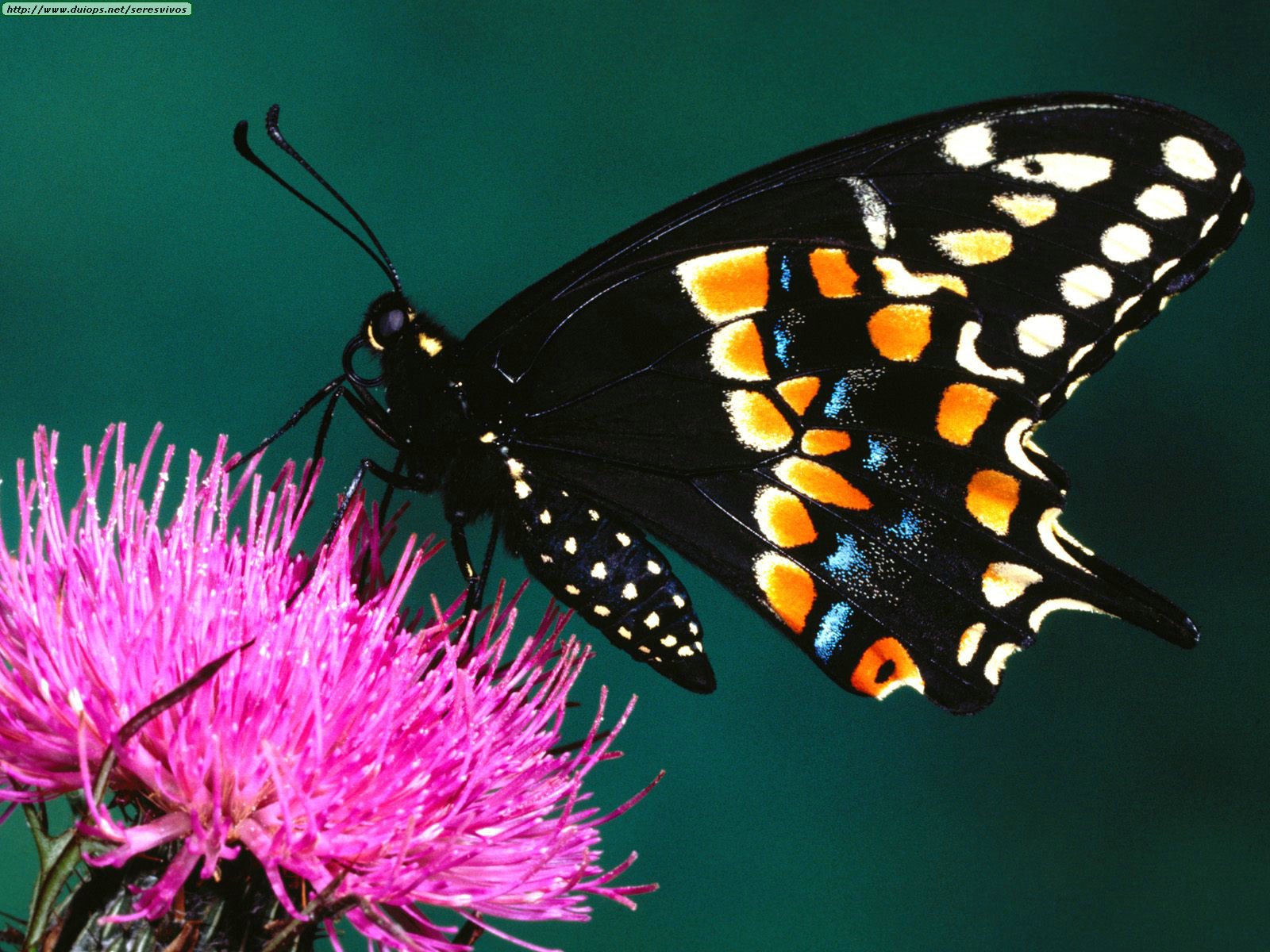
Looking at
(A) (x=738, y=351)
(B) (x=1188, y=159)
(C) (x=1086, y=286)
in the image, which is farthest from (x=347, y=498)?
(B) (x=1188, y=159)

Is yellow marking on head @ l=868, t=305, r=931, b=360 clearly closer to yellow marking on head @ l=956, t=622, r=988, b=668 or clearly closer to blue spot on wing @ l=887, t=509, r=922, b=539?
blue spot on wing @ l=887, t=509, r=922, b=539

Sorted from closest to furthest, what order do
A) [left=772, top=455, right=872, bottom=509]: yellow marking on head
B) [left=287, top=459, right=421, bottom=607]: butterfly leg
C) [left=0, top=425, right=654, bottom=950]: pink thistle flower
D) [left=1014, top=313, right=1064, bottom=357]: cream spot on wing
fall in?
[left=0, top=425, right=654, bottom=950]: pink thistle flower → [left=287, top=459, right=421, bottom=607]: butterfly leg → [left=1014, top=313, right=1064, bottom=357]: cream spot on wing → [left=772, top=455, right=872, bottom=509]: yellow marking on head

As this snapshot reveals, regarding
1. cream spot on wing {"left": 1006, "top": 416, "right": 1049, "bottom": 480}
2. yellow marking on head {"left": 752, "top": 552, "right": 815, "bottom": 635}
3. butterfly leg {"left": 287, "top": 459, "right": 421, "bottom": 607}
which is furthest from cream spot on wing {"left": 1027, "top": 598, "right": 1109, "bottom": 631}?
butterfly leg {"left": 287, "top": 459, "right": 421, "bottom": 607}

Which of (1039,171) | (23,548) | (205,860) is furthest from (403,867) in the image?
(1039,171)

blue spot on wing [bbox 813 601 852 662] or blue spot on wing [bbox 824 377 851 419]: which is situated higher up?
blue spot on wing [bbox 824 377 851 419]

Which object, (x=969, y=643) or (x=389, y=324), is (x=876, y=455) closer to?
(x=969, y=643)

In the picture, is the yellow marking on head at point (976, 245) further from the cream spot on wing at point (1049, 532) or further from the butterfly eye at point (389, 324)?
the butterfly eye at point (389, 324)

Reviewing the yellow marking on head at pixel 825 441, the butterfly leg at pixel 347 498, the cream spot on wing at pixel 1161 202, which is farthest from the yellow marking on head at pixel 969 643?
the butterfly leg at pixel 347 498

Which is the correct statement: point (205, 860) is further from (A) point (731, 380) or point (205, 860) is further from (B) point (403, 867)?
(A) point (731, 380)
